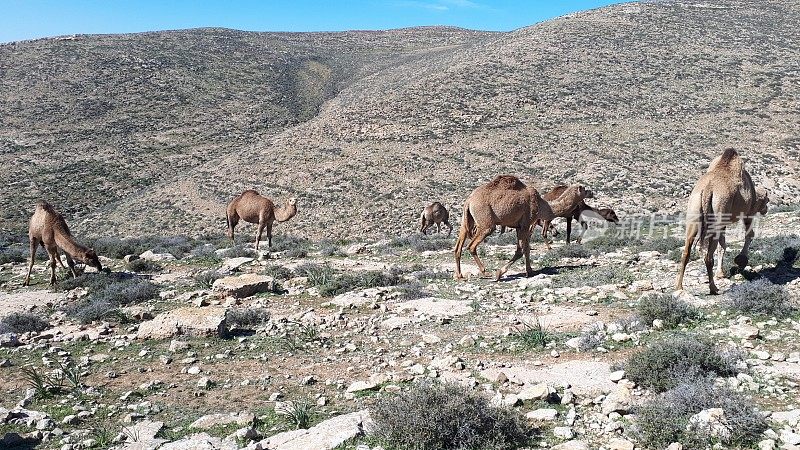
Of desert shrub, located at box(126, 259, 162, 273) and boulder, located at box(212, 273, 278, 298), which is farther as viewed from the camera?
desert shrub, located at box(126, 259, 162, 273)

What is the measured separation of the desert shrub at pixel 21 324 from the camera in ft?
30.7

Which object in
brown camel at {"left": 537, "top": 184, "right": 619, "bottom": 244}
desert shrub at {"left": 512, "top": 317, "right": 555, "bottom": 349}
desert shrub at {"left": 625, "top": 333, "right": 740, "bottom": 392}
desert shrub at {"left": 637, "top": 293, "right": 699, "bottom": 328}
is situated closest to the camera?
desert shrub at {"left": 625, "top": 333, "right": 740, "bottom": 392}

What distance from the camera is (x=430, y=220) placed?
76.8 ft

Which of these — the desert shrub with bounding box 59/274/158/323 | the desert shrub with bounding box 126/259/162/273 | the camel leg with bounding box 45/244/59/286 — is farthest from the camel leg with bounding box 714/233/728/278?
the camel leg with bounding box 45/244/59/286

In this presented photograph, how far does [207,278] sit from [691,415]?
32.6 feet

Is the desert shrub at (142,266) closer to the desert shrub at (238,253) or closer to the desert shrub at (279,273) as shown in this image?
the desert shrub at (238,253)

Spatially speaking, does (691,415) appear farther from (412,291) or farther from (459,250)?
(459,250)

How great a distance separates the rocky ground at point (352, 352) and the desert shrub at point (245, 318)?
35 millimetres

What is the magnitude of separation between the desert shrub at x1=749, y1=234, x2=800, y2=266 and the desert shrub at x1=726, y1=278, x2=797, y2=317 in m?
→ 1.90

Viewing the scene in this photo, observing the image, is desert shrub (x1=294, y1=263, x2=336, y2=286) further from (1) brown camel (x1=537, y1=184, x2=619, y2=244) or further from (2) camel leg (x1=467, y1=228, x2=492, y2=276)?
(1) brown camel (x1=537, y1=184, x2=619, y2=244)

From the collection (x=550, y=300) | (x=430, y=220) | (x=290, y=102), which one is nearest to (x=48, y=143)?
(x=290, y=102)

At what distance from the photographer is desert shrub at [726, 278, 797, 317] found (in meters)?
7.26

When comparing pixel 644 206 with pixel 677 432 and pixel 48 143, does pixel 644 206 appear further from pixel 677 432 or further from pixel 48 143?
pixel 48 143

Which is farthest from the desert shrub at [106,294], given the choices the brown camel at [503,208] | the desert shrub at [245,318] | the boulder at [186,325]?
the brown camel at [503,208]
